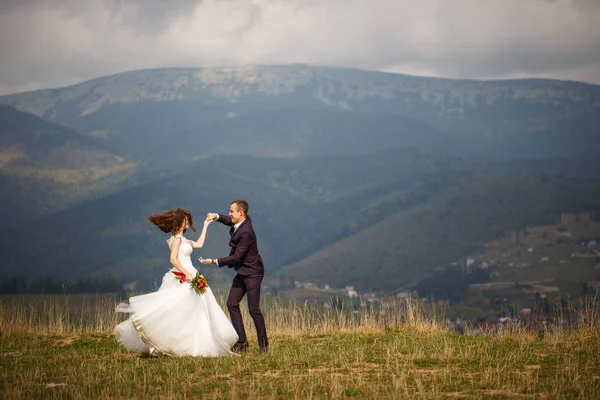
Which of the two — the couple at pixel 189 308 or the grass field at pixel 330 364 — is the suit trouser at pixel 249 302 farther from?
the grass field at pixel 330 364

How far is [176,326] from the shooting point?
47.7 feet

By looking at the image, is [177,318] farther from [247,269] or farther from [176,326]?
[247,269]

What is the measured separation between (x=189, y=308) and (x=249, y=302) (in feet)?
3.45

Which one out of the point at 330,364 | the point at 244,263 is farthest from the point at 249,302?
Result: the point at 330,364

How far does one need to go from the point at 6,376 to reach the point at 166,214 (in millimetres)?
3949

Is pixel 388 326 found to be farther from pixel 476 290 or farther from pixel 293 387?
pixel 476 290

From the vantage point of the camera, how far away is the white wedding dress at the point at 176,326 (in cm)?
1436

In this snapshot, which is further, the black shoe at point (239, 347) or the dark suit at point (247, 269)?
the black shoe at point (239, 347)

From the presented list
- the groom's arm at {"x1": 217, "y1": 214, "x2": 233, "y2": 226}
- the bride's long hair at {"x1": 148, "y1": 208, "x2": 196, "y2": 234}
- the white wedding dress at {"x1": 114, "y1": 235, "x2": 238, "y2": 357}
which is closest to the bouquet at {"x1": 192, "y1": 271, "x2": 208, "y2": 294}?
the white wedding dress at {"x1": 114, "y1": 235, "x2": 238, "y2": 357}

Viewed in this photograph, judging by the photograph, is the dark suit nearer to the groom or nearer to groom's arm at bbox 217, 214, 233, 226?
the groom

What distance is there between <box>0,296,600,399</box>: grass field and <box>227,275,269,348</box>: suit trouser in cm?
43

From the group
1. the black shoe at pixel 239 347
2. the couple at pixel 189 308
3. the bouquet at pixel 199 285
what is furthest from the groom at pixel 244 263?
the black shoe at pixel 239 347

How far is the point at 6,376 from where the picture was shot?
41.7 feet

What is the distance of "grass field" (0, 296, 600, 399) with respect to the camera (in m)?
11.3
